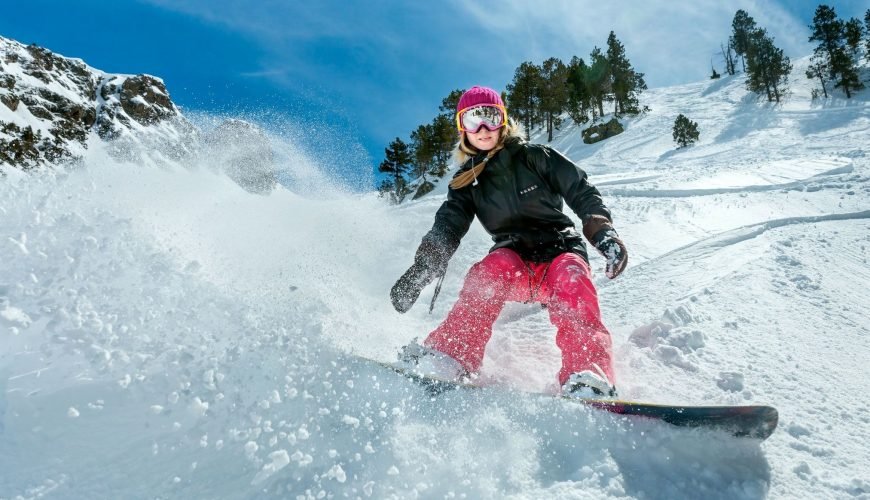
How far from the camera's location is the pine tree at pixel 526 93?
43656 mm

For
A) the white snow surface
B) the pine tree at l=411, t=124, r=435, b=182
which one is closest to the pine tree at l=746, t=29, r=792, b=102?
the pine tree at l=411, t=124, r=435, b=182

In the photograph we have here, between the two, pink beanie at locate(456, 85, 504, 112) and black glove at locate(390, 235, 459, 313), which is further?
pink beanie at locate(456, 85, 504, 112)

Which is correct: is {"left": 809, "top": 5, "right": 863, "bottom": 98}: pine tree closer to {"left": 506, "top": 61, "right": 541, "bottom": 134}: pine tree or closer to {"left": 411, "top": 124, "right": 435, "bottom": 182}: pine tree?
{"left": 506, "top": 61, "right": 541, "bottom": 134}: pine tree

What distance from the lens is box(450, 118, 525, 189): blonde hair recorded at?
3266 mm

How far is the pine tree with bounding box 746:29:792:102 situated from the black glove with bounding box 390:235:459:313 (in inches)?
1842

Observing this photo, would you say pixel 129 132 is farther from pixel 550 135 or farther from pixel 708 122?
pixel 708 122

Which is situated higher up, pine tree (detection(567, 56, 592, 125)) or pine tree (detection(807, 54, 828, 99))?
pine tree (detection(567, 56, 592, 125))

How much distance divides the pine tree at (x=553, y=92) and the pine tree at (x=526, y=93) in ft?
2.46

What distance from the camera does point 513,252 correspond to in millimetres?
2980

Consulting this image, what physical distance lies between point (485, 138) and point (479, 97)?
30 cm

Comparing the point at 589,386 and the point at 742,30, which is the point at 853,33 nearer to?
the point at 742,30

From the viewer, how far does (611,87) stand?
43688 mm

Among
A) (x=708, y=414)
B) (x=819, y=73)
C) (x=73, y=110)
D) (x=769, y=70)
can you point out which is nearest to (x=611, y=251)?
(x=708, y=414)

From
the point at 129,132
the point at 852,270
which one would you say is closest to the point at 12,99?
the point at 129,132
